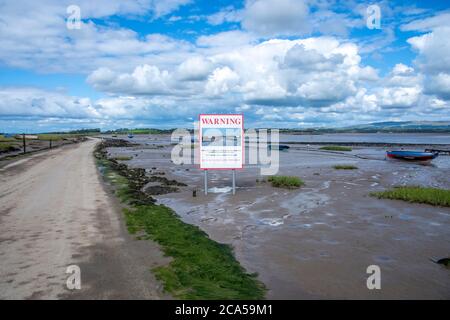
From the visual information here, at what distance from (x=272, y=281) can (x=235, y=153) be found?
485 inches

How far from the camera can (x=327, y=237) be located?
A: 41.3 ft

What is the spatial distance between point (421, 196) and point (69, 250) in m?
16.4

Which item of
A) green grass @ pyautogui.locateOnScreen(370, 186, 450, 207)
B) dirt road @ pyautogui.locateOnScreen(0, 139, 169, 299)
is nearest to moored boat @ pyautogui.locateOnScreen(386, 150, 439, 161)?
green grass @ pyautogui.locateOnScreen(370, 186, 450, 207)

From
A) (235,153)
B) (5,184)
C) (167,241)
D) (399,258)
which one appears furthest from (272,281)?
(5,184)

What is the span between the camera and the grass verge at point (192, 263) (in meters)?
7.63

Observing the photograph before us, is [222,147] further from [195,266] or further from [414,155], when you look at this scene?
[414,155]

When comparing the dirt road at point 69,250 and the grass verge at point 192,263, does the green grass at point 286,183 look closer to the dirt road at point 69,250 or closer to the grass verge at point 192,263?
the grass verge at point 192,263

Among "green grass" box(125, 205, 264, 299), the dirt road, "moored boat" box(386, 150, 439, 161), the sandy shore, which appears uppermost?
"moored boat" box(386, 150, 439, 161)

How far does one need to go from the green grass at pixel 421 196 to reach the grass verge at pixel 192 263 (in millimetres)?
11602

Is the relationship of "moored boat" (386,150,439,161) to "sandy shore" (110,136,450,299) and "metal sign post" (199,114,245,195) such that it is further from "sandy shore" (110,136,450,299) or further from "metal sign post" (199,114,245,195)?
"metal sign post" (199,114,245,195)

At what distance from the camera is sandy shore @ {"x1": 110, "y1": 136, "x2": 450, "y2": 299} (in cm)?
866

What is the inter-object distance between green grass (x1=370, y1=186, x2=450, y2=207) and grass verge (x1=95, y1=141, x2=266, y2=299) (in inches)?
457
